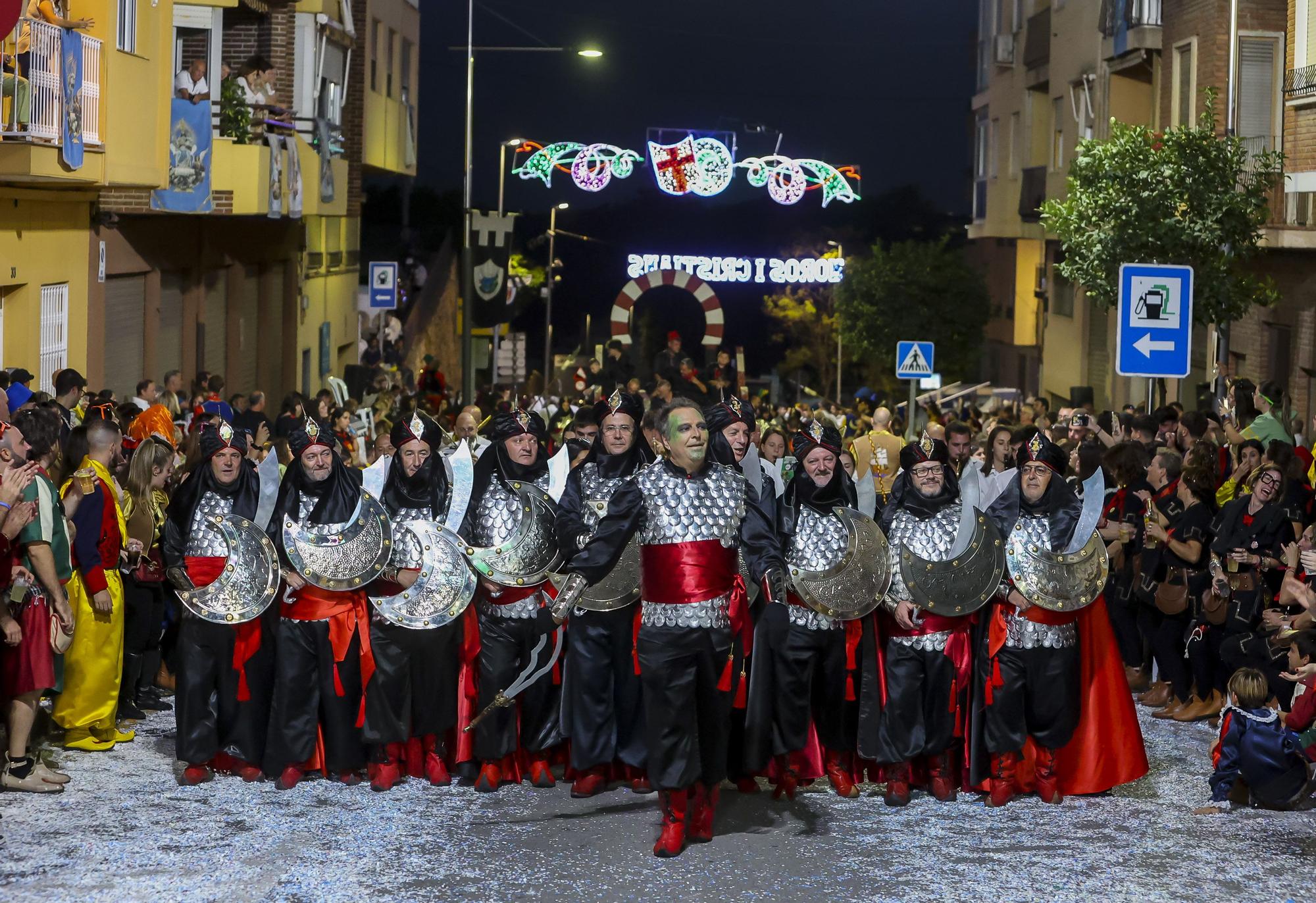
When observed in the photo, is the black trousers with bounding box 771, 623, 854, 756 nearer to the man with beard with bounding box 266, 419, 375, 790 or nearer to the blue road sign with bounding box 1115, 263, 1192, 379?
the man with beard with bounding box 266, 419, 375, 790

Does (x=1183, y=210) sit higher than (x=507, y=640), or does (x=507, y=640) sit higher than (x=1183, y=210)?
(x=1183, y=210)

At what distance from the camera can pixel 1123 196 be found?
20531 millimetres

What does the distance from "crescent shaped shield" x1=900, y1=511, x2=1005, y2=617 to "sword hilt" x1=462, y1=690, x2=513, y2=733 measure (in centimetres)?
205

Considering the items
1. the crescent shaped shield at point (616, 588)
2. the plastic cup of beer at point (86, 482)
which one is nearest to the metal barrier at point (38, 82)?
the plastic cup of beer at point (86, 482)

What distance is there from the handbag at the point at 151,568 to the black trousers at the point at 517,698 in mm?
2482

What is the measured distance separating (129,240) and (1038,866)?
1695 cm

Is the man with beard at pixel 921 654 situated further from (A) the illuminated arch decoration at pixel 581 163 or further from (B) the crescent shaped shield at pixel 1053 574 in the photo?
(A) the illuminated arch decoration at pixel 581 163

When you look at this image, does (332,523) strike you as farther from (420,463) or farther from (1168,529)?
(1168,529)

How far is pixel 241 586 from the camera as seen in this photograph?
29.6 feet

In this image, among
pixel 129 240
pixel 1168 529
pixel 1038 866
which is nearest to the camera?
pixel 1038 866

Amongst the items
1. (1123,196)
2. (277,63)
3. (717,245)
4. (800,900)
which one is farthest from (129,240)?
(717,245)

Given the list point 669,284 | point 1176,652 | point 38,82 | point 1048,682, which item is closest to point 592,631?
point 1048,682

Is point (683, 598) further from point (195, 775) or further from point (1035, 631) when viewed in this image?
point (195, 775)

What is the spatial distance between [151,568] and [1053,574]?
5231 mm
